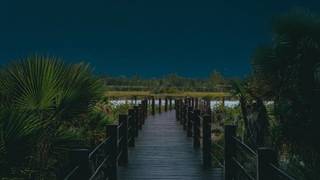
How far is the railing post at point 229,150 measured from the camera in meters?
8.63

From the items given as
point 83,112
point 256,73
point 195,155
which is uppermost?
point 256,73

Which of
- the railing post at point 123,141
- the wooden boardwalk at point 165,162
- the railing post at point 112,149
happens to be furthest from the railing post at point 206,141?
the railing post at point 112,149

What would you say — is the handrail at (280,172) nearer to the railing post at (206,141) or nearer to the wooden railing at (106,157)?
the wooden railing at (106,157)

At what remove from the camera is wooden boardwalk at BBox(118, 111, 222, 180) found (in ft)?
33.4

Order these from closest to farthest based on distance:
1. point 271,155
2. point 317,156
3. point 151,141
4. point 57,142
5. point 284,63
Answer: point 271,155 < point 57,142 < point 317,156 < point 284,63 < point 151,141

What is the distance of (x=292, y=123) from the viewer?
41.5 ft

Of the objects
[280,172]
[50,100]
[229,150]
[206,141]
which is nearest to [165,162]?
[206,141]

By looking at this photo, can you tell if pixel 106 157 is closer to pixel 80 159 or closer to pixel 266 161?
pixel 80 159

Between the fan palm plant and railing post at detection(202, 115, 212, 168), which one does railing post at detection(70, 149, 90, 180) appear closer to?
the fan palm plant

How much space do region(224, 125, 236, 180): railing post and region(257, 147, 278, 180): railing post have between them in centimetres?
291

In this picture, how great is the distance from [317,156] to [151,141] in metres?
6.63

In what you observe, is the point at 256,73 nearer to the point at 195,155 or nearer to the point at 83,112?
the point at 195,155

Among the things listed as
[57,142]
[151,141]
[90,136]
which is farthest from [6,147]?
[151,141]

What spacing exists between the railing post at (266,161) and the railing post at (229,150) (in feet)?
9.55
